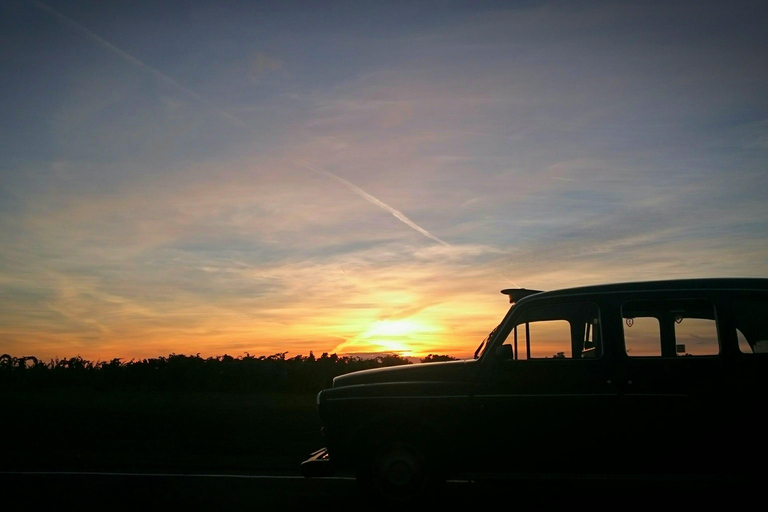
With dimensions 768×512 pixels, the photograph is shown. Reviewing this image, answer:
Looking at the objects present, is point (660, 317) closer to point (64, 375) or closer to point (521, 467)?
point (521, 467)

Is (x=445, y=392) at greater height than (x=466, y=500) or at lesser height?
greater

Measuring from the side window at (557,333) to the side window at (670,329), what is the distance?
0.38m

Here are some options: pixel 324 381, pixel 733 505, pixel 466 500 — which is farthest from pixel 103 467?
pixel 324 381

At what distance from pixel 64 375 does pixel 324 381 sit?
936 cm

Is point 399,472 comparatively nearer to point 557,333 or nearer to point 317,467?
point 317,467

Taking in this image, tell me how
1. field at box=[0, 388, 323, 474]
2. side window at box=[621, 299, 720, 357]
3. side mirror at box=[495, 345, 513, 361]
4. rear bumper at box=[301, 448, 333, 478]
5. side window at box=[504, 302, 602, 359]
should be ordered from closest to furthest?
side window at box=[621, 299, 720, 357], side mirror at box=[495, 345, 513, 361], side window at box=[504, 302, 602, 359], rear bumper at box=[301, 448, 333, 478], field at box=[0, 388, 323, 474]

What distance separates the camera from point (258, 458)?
12594 mm

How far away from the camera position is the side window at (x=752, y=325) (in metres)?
7.46

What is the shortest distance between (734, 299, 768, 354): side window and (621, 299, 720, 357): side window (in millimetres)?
236

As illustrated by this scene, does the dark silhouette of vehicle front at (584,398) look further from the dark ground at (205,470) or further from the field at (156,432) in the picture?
the field at (156,432)

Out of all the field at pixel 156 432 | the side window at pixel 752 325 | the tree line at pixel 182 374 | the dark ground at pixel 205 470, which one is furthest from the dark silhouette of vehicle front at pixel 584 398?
the tree line at pixel 182 374

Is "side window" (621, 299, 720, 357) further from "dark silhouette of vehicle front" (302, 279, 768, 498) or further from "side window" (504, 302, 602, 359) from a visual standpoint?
"side window" (504, 302, 602, 359)

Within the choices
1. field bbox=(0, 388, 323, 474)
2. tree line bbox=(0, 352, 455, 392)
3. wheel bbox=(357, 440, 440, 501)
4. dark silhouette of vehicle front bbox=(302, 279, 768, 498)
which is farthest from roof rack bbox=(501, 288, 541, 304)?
tree line bbox=(0, 352, 455, 392)

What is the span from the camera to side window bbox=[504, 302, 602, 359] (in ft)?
26.0
